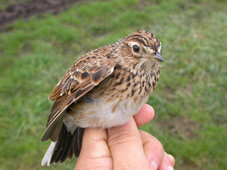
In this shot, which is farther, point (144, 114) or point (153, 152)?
point (144, 114)

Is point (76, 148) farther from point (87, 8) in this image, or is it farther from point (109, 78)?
point (87, 8)

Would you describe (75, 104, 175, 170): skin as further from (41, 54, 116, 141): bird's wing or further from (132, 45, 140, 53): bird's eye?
(132, 45, 140, 53): bird's eye

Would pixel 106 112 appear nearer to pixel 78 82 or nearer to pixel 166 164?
pixel 78 82

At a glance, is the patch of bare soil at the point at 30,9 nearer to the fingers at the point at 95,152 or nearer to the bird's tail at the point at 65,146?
the bird's tail at the point at 65,146

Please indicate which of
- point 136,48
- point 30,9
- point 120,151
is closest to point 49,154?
point 120,151

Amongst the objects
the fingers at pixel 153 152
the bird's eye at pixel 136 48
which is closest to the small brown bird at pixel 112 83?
the bird's eye at pixel 136 48

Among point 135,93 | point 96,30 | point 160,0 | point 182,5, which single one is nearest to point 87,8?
point 96,30
